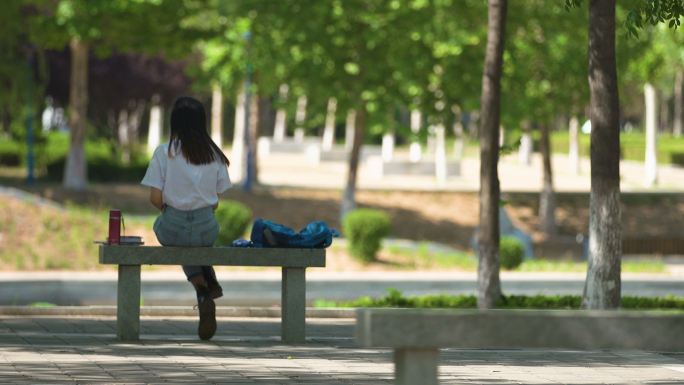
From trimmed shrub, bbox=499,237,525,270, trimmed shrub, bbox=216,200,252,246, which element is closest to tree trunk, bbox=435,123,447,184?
trimmed shrub, bbox=499,237,525,270

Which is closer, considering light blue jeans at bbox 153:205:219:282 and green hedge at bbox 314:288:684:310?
light blue jeans at bbox 153:205:219:282

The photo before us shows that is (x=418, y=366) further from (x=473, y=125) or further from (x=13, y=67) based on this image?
(x=473, y=125)

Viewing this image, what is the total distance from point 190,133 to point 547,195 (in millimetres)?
19528

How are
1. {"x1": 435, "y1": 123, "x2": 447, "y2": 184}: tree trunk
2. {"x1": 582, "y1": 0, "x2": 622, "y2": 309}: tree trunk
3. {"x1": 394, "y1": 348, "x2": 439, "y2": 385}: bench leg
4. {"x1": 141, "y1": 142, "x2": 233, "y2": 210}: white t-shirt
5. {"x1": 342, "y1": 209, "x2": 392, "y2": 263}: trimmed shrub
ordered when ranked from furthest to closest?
1. {"x1": 435, "y1": 123, "x2": 447, "y2": 184}: tree trunk
2. {"x1": 342, "y1": 209, "x2": 392, "y2": 263}: trimmed shrub
3. {"x1": 582, "y1": 0, "x2": 622, "y2": 309}: tree trunk
4. {"x1": 141, "y1": 142, "x2": 233, "y2": 210}: white t-shirt
5. {"x1": 394, "y1": 348, "x2": 439, "y2": 385}: bench leg

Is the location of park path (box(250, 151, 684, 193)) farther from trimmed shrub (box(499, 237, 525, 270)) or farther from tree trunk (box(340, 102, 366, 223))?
trimmed shrub (box(499, 237, 525, 270))

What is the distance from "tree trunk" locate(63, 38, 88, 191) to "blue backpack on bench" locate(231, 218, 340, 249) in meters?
16.2

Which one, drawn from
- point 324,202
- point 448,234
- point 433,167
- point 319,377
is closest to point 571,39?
point 448,234

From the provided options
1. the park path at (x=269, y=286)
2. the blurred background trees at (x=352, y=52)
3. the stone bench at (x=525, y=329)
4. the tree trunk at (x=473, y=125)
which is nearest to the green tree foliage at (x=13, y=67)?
the blurred background trees at (x=352, y=52)

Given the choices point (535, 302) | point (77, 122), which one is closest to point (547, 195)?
point (77, 122)

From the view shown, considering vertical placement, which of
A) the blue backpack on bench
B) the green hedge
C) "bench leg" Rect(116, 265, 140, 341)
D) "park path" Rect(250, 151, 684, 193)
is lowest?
the green hedge

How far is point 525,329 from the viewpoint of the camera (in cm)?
358

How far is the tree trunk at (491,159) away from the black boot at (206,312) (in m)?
3.72

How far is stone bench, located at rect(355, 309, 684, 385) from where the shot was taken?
3.54 meters

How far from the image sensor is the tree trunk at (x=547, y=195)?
82.4 feet
